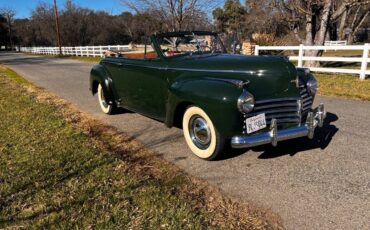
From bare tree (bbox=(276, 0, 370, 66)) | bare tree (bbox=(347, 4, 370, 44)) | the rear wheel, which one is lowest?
the rear wheel

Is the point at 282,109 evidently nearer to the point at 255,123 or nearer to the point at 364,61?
the point at 255,123

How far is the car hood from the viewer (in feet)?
12.2

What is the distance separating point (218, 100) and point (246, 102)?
0.30 m

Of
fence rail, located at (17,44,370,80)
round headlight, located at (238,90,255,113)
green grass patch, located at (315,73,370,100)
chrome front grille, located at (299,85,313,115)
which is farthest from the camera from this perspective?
fence rail, located at (17,44,370,80)

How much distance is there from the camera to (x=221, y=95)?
3508 mm

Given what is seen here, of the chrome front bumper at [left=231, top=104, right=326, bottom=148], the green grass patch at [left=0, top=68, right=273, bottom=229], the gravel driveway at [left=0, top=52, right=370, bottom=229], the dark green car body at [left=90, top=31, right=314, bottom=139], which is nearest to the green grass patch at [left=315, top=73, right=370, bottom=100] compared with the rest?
the gravel driveway at [left=0, top=52, right=370, bottom=229]

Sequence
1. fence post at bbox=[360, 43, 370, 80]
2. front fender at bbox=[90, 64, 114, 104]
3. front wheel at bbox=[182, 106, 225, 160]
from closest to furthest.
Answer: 1. front wheel at bbox=[182, 106, 225, 160]
2. front fender at bbox=[90, 64, 114, 104]
3. fence post at bbox=[360, 43, 370, 80]

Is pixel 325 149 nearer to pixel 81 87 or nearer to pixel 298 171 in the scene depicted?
pixel 298 171

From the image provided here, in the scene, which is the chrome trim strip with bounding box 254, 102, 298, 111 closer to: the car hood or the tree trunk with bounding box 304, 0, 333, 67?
the car hood

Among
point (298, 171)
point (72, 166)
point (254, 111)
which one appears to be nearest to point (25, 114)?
point (72, 166)

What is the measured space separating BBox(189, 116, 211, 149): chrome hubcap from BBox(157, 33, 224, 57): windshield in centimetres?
132

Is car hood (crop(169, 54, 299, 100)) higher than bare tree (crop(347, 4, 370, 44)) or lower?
lower

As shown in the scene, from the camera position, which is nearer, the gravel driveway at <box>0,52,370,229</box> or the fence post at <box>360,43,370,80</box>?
the gravel driveway at <box>0,52,370,229</box>

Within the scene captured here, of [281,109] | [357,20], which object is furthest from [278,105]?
[357,20]
